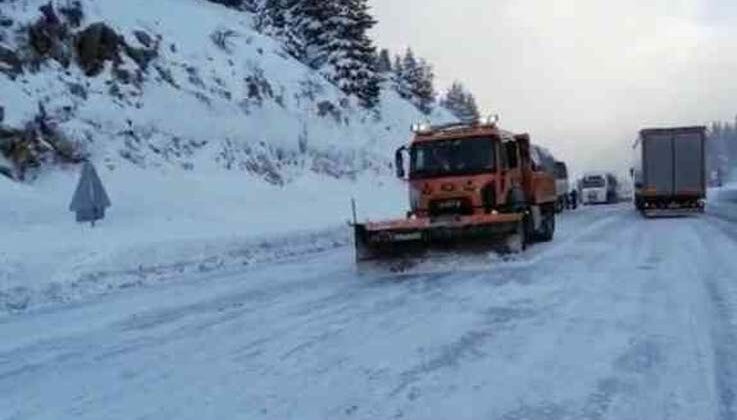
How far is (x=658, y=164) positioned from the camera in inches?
1624

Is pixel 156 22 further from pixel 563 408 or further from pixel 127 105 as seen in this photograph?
pixel 563 408

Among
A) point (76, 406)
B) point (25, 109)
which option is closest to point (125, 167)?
point (25, 109)

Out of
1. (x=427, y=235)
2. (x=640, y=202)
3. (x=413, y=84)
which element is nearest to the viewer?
(x=427, y=235)

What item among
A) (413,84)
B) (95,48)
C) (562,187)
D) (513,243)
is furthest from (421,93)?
(513,243)

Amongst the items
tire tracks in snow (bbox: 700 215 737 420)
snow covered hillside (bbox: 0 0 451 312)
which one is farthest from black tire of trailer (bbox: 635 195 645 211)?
tire tracks in snow (bbox: 700 215 737 420)

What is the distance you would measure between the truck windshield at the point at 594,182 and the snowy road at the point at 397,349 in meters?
53.7

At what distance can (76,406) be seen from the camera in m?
8.05

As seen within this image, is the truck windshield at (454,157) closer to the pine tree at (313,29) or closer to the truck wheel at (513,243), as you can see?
the truck wheel at (513,243)

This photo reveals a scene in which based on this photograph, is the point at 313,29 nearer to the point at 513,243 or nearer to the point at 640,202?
the point at 640,202

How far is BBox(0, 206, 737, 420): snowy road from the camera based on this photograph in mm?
7734

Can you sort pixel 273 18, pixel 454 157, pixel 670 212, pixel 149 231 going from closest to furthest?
pixel 454 157, pixel 149 231, pixel 670 212, pixel 273 18

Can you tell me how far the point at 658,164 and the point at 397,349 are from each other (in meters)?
33.3

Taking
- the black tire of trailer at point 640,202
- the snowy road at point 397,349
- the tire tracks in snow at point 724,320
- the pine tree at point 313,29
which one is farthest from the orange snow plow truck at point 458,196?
the pine tree at point 313,29

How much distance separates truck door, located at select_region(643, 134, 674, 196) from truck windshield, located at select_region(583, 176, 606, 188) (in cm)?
2889
